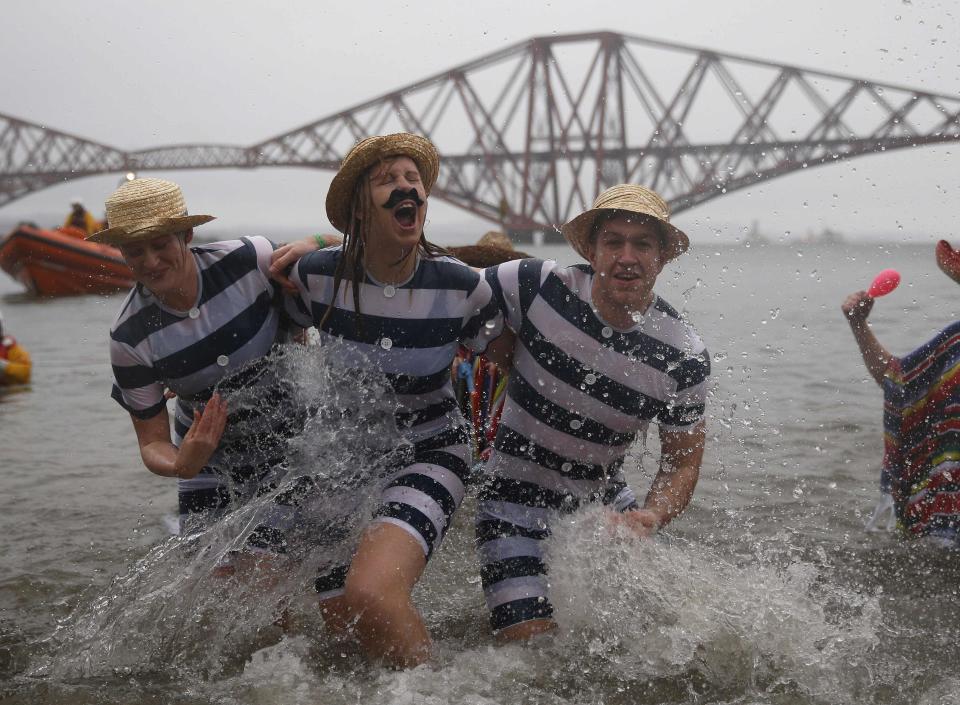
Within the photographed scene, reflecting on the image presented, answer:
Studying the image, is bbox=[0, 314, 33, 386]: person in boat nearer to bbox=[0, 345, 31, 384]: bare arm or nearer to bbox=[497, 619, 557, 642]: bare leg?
bbox=[0, 345, 31, 384]: bare arm

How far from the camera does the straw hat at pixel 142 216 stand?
2.84m

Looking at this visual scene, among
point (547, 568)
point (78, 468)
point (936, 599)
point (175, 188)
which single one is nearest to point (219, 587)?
point (547, 568)

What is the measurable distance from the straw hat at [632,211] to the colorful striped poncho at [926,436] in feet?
4.49

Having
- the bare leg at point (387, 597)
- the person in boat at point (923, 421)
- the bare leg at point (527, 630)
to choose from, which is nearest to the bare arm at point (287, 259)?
the bare leg at point (387, 597)

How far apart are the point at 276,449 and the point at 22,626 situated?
1.18m

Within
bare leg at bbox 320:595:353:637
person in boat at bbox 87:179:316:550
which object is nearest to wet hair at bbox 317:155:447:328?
person in boat at bbox 87:179:316:550

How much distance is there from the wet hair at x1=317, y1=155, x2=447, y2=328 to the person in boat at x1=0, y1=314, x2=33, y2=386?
7737mm

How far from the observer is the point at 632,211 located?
116 inches

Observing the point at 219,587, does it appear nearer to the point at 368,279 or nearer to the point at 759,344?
the point at 368,279

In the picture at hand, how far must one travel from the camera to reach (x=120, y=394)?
3.02 metres

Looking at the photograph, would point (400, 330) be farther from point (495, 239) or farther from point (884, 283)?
point (495, 239)

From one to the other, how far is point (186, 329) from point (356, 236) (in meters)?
0.60

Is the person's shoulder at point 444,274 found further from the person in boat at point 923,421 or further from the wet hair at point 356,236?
the person in boat at point 923,421

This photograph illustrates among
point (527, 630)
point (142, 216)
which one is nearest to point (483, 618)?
A: point (527, 630)
